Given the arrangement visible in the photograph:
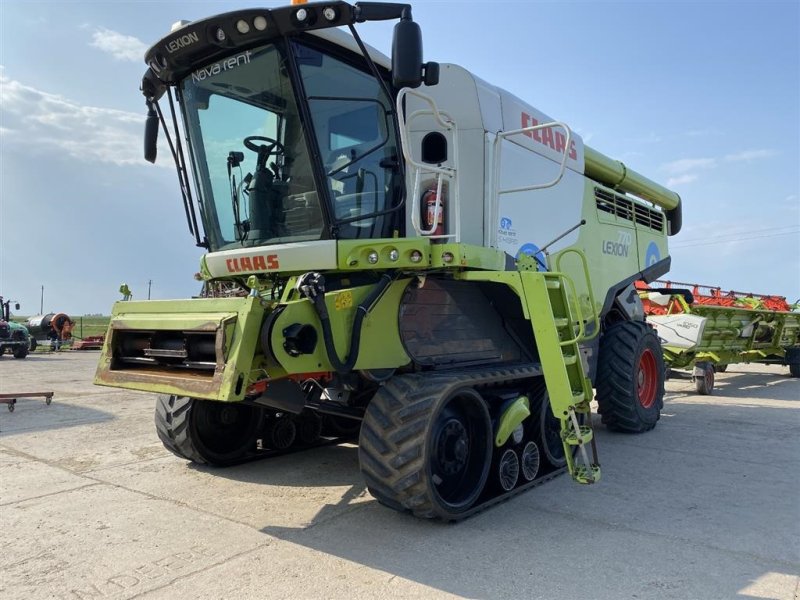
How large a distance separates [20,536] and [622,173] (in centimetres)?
681

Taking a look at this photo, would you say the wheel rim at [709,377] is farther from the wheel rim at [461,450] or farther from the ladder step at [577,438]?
the wheel rim at [461,450]

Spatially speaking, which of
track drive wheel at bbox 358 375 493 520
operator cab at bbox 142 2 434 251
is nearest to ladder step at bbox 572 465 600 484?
track drive wheel at bbox 358 375 493 520

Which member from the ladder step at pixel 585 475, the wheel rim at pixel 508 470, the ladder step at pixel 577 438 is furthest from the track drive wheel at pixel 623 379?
the ladder step at pixel 585 475

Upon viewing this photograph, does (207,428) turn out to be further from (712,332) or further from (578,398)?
(712,332)

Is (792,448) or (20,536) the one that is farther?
(792,448)

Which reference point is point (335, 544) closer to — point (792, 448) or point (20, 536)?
point (20, 536)

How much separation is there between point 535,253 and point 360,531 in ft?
8.97

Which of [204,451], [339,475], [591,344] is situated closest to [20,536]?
[204,451]

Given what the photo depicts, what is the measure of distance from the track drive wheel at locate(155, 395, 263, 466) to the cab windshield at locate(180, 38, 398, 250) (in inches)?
57.3

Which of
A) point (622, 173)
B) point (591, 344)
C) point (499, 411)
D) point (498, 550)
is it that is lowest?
point (498, 550)

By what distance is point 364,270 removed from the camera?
4180 mm

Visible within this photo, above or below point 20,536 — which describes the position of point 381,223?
above

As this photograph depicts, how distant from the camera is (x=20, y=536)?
145 inches

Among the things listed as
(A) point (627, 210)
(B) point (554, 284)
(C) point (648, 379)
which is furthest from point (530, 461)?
(A) point (627, 210)
